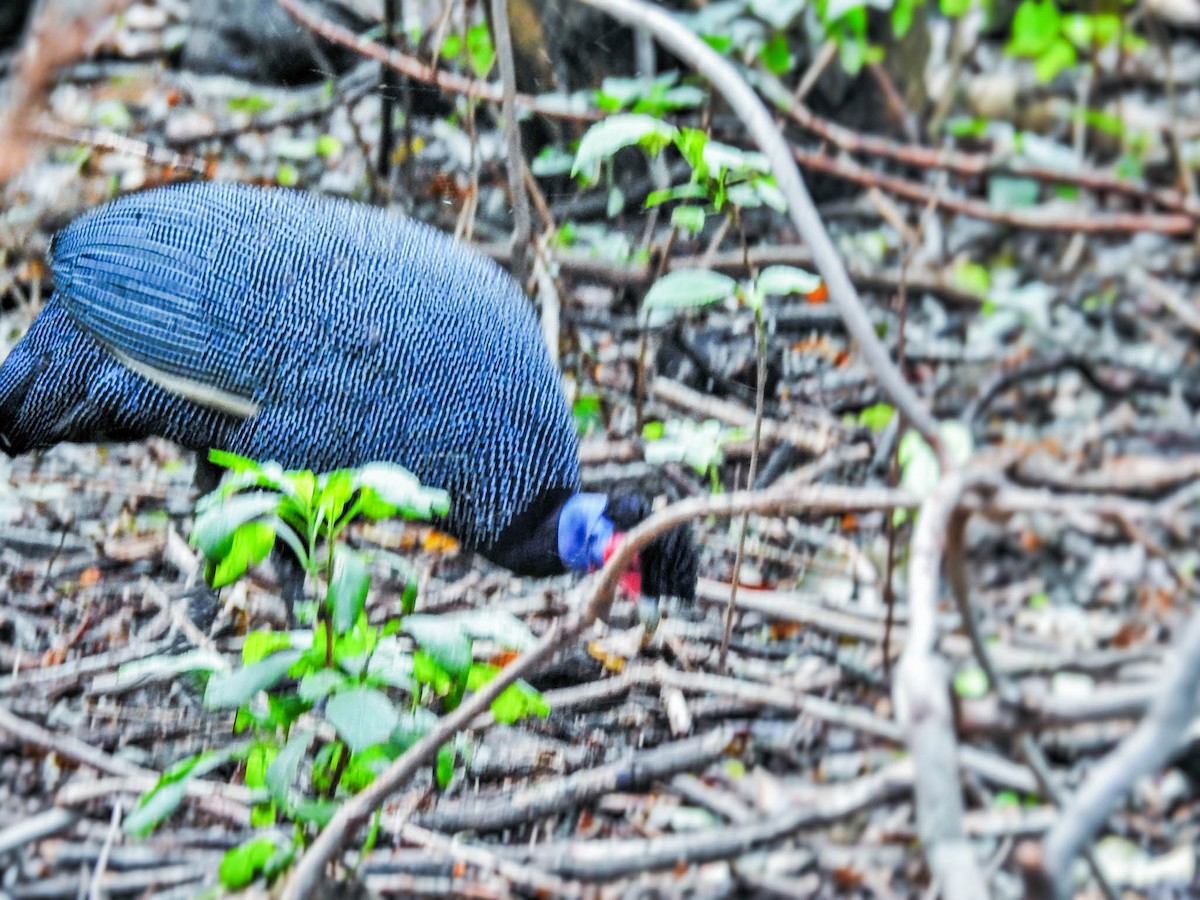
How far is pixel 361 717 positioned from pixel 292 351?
38.2 inches

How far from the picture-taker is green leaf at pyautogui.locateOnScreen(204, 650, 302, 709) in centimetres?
125

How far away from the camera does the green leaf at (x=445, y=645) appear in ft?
4.24

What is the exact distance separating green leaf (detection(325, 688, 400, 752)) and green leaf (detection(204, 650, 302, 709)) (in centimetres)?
7

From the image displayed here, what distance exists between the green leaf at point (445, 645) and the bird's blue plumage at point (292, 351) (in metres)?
0.84

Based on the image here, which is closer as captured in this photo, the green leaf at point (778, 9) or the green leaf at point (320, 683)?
the green leaf at point (320, 683)

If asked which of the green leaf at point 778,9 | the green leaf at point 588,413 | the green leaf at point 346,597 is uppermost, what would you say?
the green leaf at point 778,9

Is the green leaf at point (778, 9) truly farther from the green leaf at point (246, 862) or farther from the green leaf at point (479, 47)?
the green leaf at point (246, 862)

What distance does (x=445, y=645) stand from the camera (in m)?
1.29

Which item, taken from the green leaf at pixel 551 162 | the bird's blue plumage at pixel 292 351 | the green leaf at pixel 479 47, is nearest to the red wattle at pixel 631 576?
the bird's blue plumage at pixel 292 351

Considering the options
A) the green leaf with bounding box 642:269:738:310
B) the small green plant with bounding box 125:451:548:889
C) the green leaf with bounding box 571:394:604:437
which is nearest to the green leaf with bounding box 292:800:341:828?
the small green plant with bounding box 125:451:548:889

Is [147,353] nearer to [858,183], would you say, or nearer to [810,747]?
[810,747]

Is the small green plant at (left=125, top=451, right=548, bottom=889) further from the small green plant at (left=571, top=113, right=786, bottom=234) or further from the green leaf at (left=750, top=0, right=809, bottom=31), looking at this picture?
the green leaf at (left=750, top=0, right=809, bottom=31)

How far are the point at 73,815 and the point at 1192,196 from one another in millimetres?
2909

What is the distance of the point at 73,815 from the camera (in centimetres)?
160
